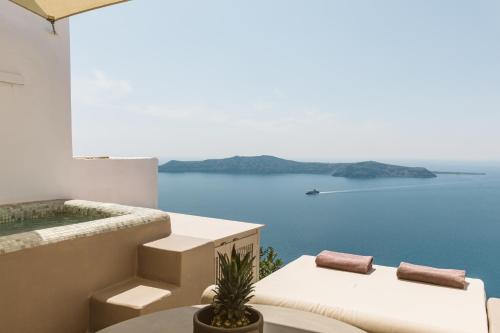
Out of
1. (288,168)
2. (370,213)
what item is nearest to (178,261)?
(288,168)

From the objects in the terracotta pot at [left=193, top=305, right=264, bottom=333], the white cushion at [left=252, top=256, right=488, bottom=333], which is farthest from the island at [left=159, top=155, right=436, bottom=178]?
the terracotta pot at [left=193, top=305, right=264, bottom=333]

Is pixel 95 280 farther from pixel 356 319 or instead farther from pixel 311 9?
pixel 311 9

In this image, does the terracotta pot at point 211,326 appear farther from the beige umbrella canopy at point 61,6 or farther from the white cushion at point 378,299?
the beige umbrella canopy at point 61,6

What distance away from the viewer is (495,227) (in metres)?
49.5

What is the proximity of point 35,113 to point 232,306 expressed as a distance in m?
5.22

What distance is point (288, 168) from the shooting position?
43.8 metres

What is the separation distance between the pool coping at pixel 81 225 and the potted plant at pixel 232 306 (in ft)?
6.95

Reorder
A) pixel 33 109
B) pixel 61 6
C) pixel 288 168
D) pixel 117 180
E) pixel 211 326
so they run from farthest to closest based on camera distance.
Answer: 1. pixel 288 168
2. pixel 117 180
3. pixel 33 109
4. pixel 61 6
5. pixel 211 326

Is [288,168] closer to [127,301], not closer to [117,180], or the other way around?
[117,180]

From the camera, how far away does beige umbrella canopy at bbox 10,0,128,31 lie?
4.27 m

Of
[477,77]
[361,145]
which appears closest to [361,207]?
[361,145]

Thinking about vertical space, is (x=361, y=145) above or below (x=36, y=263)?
above

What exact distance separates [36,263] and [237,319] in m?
2.30

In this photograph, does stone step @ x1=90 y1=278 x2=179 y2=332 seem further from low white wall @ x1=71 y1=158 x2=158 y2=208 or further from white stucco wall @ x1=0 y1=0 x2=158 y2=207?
low white wall @ x1=71 y1=158 x2=158 y2=208
